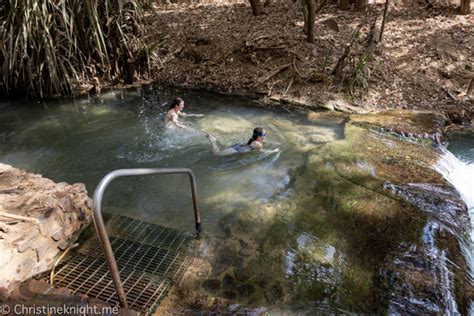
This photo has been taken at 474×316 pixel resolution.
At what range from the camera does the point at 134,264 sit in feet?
10.2

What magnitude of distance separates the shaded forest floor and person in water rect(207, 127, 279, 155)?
2246mm

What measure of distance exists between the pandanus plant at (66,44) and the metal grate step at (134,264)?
15.9ft

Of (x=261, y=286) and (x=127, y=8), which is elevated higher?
(x=127, y=8)

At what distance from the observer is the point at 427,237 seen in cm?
348

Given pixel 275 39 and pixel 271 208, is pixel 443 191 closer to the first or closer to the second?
pixel 271 208

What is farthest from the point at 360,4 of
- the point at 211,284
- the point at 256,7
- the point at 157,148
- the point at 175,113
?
the point at 211,284

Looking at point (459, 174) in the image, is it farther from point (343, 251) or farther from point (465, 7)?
point (465, 7)

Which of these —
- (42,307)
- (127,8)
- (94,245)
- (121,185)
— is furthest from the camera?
(127,8)

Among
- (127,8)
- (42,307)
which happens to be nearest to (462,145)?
(42,307)

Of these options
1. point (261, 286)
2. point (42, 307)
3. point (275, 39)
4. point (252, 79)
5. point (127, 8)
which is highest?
point (127, 8)

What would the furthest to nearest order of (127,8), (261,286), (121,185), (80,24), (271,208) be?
1. (127,8)
2. (80,24)
3. (121,185)
4. (271,208)
5. (261,286)

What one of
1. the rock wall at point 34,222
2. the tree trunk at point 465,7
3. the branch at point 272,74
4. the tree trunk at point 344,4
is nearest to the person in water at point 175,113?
the branch at point 272,74

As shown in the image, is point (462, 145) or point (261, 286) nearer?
point (261, 286)

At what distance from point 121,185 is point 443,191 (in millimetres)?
3967
